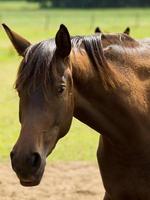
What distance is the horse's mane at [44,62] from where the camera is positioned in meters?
3.15

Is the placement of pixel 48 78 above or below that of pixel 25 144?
above

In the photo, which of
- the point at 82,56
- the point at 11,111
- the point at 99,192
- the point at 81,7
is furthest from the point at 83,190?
the point at 81,7

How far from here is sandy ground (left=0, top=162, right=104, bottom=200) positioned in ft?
21.4

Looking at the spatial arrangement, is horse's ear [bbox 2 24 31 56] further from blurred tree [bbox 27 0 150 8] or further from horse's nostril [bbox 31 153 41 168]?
blurred tree [bbox 27 0 150 8]

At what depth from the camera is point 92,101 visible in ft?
11.5

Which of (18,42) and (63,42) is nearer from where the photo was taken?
(63,42)

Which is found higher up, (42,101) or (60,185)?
(42,101)

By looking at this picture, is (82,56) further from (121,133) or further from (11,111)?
(11,111)

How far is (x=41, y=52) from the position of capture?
3.21 m

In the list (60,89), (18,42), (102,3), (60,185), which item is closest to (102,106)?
(60,89)

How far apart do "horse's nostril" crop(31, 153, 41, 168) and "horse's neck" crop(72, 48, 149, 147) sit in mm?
529

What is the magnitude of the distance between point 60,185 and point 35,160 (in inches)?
157

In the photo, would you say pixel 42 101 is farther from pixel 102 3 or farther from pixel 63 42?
pixel 102 3

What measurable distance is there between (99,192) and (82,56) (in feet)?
11.4
